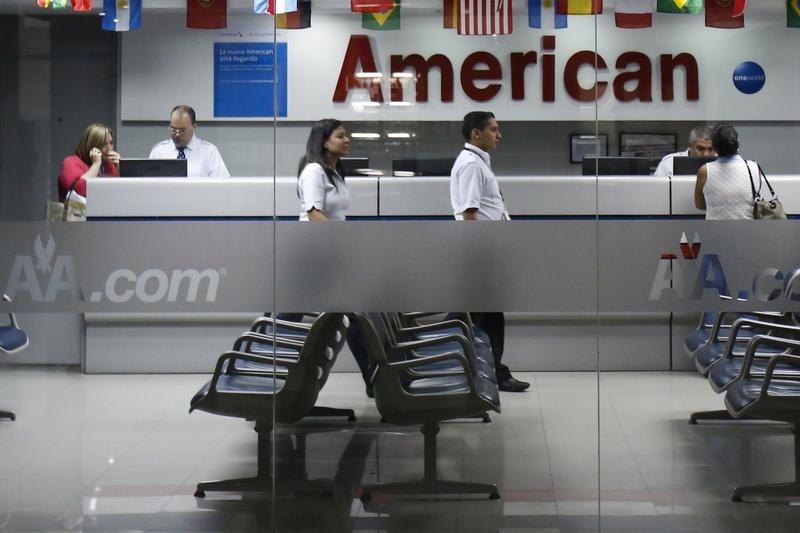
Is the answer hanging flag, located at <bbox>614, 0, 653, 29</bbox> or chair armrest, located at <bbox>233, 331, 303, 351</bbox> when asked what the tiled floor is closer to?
chair armrest, located at <bbox>233, 331, 303, 351</bbox>

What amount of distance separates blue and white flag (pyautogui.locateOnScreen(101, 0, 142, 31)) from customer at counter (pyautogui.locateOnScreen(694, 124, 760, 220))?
82.2 inches

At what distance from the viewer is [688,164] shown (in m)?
3.37

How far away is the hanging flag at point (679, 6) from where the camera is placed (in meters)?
3.38

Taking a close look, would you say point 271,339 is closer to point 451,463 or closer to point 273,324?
point 273,324

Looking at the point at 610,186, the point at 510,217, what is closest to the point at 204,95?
the point at 510,217

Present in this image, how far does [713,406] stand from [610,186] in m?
0.90

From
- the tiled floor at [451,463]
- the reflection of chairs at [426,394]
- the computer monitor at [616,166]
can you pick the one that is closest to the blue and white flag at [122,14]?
the tiled floor at [451,463]

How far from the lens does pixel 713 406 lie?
3479 millimetres

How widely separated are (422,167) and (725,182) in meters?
1.06

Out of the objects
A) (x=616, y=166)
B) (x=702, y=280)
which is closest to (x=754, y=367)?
(x=702, y=280)

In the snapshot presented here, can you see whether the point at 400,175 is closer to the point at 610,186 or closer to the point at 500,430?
the point at 610,186

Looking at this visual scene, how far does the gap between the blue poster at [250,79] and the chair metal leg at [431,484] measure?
50.5 inches

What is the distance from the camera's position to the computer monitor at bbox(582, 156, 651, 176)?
10.9ft

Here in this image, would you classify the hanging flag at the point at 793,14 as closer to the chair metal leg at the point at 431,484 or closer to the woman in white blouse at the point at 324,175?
the woman in white blouse at the point at 324,175
